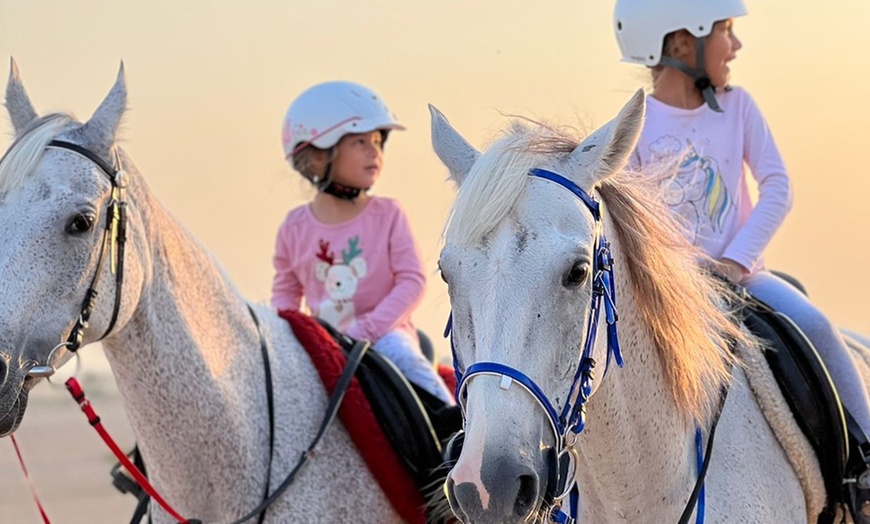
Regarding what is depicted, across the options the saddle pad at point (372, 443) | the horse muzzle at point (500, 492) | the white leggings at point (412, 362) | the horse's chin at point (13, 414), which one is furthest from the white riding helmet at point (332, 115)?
the horse muzzle at point (500, 492)

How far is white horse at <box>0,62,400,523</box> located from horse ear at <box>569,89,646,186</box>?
1852 mm

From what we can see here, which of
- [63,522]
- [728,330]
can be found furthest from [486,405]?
[63,522]

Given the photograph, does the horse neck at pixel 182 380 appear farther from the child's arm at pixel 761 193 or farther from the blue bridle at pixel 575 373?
the child's arm at pixel 761 193

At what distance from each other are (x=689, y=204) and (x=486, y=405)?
83.5 inches

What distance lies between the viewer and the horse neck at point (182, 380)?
15.0 feet

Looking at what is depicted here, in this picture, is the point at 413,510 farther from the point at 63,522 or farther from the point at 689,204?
the point at 63,522

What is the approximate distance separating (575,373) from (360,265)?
9.78 feet

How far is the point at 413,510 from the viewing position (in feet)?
16.3

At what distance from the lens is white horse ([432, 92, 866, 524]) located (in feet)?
9.97

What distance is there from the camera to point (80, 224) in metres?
4.28

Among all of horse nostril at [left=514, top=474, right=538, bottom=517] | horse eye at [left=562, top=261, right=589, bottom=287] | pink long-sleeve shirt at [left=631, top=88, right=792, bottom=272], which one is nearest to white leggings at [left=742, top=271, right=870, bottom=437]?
pink long-sleeve shirt at [left=631, top=88, right=792, bottom=272]

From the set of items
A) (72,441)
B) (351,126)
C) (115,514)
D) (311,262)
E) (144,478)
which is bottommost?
(72,441)

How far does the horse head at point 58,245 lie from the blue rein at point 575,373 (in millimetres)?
1465

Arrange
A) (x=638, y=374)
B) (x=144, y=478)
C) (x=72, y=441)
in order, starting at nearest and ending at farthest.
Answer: (x=638, y=374), (x=144, y=478), (x=72, y=441)
